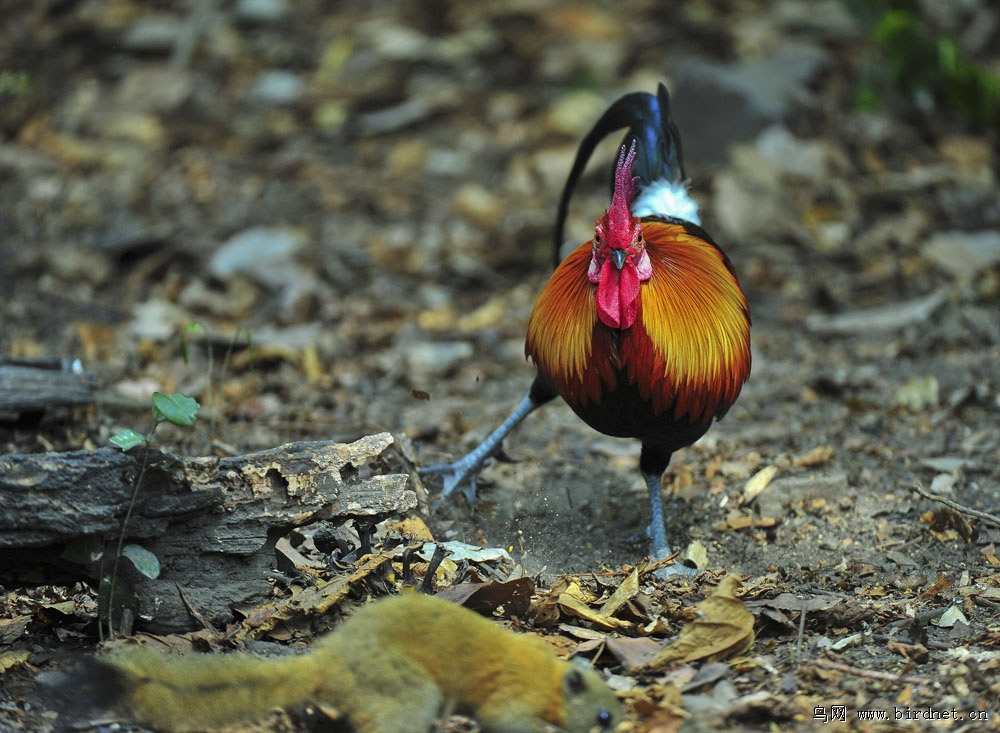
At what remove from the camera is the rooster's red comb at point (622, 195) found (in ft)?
12.6

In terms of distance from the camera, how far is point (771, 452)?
548 centimetres

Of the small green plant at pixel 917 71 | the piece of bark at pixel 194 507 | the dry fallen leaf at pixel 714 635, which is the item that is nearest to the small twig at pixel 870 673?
the dry fallen leaf at pixel 714 635

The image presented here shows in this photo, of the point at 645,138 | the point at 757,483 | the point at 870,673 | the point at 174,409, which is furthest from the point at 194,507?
the point at 645,138

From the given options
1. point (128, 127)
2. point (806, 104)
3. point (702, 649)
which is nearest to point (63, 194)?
point (128, 127)

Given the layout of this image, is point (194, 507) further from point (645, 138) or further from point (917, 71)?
point (917, 71)

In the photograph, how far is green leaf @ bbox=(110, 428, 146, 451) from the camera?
3189mm

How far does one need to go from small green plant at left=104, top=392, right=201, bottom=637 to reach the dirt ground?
0.23m

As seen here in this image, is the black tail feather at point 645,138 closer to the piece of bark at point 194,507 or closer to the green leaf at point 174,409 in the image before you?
the piece of bark at point 194,507

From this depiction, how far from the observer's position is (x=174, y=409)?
340 cm

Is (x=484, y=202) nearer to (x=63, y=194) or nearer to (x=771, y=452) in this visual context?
(x=63, y=194)

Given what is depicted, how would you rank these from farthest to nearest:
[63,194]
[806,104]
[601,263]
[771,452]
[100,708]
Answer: [806,104]
[63,194]
[771,452]
[601,263]
[100,708]

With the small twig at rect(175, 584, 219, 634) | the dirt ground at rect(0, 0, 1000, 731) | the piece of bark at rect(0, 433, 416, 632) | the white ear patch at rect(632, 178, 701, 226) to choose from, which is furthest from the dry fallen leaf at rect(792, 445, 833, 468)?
the small twig at rect(175, 584, 219, 634)

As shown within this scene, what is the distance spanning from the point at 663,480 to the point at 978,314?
307 cm

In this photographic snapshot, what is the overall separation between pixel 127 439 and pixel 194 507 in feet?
1.12
